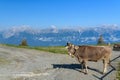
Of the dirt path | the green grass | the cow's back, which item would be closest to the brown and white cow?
the cow's back

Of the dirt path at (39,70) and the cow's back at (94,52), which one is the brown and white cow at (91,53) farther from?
the dirt path at (39,70)

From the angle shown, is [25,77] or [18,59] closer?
[25,77]

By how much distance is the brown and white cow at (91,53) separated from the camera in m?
31.1

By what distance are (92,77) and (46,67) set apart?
7.82 meters

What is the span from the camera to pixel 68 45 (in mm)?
31500

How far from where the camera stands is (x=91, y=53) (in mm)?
31375

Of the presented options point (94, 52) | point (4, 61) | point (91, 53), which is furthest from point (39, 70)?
point (4, 61)

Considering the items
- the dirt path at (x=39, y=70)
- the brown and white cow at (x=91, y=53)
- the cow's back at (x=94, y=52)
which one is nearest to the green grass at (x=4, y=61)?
the dirt path at (x=39, y=70)

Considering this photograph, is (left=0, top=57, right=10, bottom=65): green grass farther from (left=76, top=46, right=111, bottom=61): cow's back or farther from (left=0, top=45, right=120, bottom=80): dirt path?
(left=76, top=46, right=111, bottom=61): cow's back

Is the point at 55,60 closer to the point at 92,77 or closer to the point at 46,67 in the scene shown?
the point at 46,67

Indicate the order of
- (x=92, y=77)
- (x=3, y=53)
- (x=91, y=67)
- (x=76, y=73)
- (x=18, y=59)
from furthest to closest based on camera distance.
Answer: (x=3, y=53) < (x=18, y=59) < (x=91, y=67) < (x=76, y=73) < (x=92, y=77)

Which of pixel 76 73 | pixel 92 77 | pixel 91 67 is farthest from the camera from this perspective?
pixel 91 67

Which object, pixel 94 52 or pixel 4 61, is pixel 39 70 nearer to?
pixel 94 52

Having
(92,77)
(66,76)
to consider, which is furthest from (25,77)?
(92,77)
